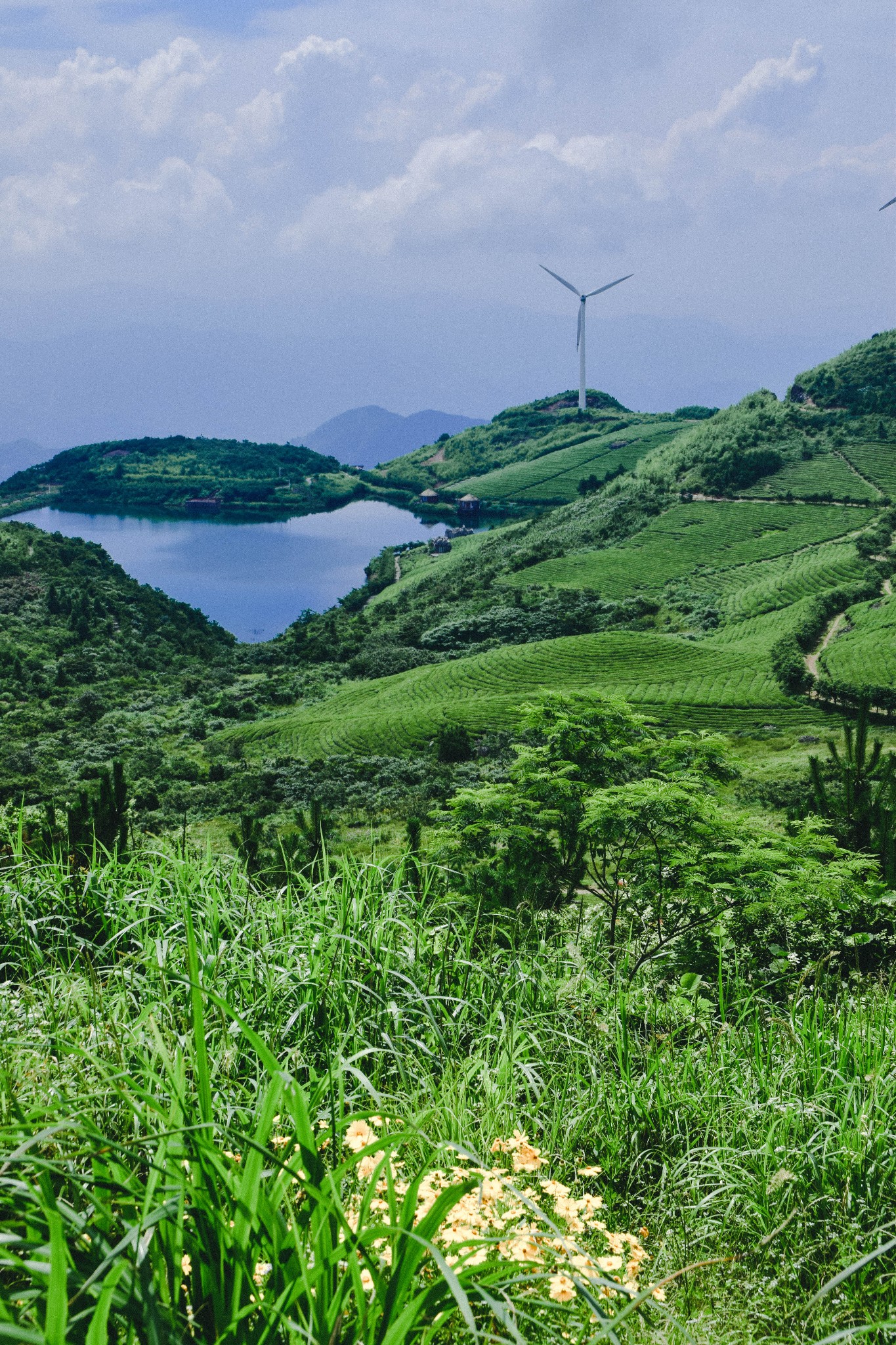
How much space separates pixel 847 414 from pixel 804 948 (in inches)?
4419

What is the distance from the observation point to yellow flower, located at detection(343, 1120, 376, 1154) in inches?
117

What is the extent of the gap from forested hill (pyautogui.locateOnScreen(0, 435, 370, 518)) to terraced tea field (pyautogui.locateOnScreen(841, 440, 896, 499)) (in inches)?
3311

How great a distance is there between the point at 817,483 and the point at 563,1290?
100263mm

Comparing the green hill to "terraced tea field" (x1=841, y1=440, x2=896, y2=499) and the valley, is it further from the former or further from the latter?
the valley

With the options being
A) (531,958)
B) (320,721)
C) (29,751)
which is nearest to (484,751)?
→ (320,721)

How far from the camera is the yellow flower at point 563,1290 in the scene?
2.47m

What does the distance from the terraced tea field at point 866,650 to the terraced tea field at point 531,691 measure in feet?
11.0

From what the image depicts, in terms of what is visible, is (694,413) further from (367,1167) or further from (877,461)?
(367,1167)

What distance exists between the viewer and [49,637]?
7356 centimetres

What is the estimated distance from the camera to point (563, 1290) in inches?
98.0

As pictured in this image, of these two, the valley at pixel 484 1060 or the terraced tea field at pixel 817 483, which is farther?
the terraced tea field at pixel 817 483

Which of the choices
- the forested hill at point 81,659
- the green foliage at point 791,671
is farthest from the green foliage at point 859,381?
the forested hill at point 81,659

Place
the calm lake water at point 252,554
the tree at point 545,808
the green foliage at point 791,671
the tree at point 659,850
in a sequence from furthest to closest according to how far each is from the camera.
A: the calm lake water at point 252,554, the green foliage at point 791,671, the tree at point 545,808, the tree at point 659,850

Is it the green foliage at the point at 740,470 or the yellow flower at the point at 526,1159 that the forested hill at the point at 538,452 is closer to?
the green foliage at the point at 740,470
